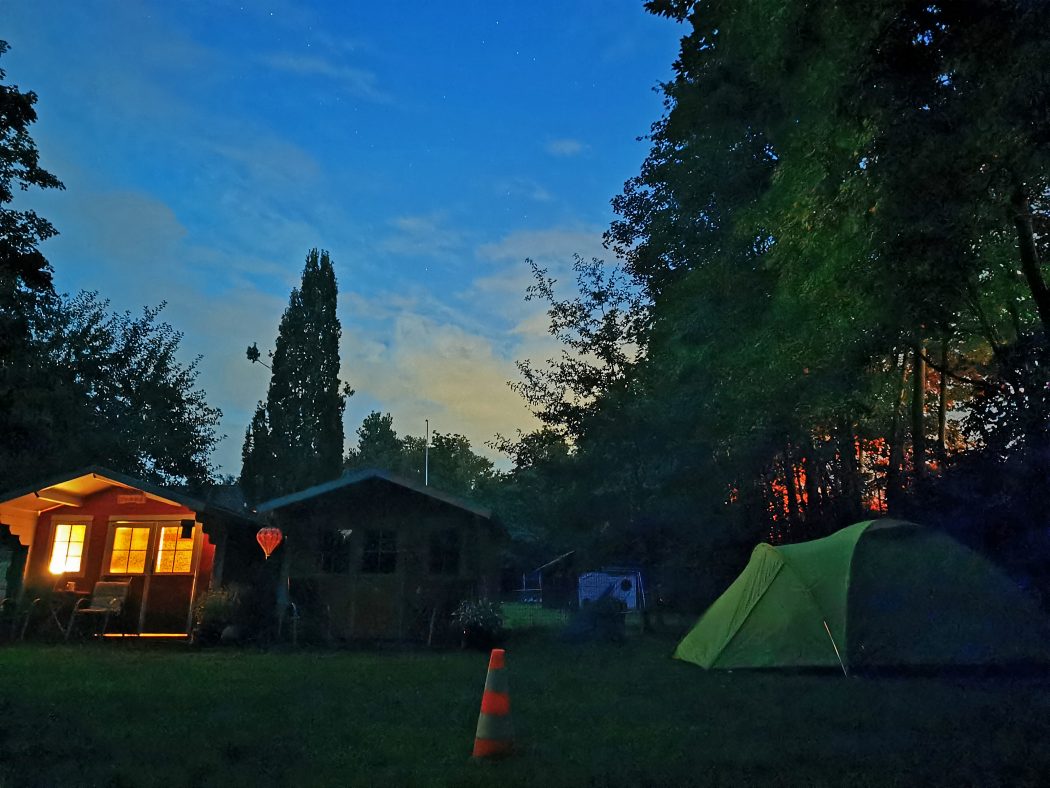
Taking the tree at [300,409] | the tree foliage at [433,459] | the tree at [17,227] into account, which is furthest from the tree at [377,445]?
the tree at [17,227]

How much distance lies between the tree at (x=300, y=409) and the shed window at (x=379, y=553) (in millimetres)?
17273

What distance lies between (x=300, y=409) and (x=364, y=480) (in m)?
18.9

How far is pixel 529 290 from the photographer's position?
85.8 ft

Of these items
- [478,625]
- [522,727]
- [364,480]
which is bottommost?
[522,727]

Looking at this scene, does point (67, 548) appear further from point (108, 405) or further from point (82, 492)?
point (108, 405)

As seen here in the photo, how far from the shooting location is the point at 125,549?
15.6 metres

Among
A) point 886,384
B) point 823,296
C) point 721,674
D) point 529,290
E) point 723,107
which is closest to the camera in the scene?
point 721,674

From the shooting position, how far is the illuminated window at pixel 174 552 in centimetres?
1564

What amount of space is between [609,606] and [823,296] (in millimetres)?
7744

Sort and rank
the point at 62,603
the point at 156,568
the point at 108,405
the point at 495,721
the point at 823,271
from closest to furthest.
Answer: the point at 495,721 < the point at 823,271 < the point at 62,603 < the point at 156,568 < the point at 108,405

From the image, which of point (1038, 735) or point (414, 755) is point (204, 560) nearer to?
point (414, 755)

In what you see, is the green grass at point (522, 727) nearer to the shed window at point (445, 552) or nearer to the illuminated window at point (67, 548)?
the shed window at point (445, 552)

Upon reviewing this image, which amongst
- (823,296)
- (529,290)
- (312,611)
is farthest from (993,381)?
(529,290)

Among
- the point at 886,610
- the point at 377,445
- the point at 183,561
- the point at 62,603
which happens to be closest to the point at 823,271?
the point at 886,610
